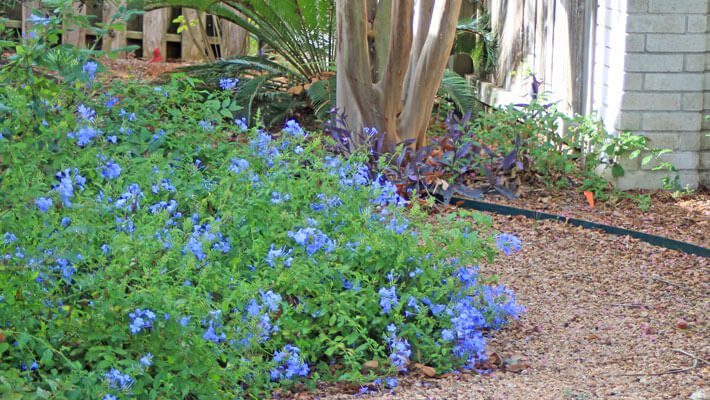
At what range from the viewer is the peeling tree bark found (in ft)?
20.4

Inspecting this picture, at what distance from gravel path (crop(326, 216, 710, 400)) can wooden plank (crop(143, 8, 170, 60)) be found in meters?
6.42

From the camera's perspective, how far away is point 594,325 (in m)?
4.02

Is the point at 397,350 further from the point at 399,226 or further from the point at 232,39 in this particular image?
the point at 232,39

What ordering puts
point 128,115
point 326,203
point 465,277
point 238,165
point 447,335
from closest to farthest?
1. point 447,335
2. point 465,277
3. point 326,203
4. point 238,165
5. point 128,115

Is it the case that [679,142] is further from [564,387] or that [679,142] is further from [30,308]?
[30,308]

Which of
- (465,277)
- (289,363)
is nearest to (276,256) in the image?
(289,363)

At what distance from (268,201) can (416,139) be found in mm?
2752

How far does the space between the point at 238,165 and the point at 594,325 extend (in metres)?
1.57

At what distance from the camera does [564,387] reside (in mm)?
3307

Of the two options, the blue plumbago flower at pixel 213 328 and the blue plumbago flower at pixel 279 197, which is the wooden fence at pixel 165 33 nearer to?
the blue plumbago flower at pixel 279 197

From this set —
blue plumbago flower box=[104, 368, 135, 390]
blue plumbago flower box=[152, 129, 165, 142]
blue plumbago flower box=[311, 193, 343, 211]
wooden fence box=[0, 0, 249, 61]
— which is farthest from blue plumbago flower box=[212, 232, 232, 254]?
wooden fence box=[0, 0, 249, 61]

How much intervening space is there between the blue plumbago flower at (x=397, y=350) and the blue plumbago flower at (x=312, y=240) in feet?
1.21

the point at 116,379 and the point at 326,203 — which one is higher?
the point at 326,203

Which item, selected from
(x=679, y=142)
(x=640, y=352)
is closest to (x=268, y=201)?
(x=640, y=352)
